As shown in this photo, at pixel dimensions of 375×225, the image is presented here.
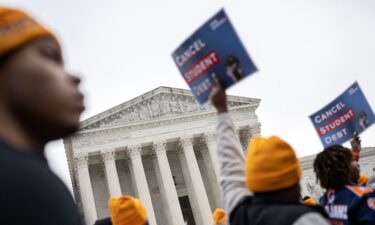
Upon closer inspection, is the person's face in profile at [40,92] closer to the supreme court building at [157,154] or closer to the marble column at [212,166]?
the supreme court building at [157,154]

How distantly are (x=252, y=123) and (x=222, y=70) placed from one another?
3753 cm

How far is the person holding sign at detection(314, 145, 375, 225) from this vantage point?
372 centimetres

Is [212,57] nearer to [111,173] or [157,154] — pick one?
[111,173]

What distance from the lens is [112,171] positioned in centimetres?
3516

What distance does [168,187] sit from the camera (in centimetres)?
3553

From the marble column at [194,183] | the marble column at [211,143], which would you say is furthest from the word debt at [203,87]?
the marble column at [211,143]

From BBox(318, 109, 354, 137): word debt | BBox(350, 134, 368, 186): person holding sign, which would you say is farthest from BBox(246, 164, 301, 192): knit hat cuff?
BBox(318, 109, 354, 137): word debt

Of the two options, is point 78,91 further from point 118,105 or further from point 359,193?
point 118,105

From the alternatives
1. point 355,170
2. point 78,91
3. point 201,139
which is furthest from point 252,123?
point 78,91

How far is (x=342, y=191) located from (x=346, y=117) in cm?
432

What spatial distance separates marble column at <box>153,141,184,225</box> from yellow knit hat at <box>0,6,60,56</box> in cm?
3408

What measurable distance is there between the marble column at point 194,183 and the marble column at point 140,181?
4248 mm

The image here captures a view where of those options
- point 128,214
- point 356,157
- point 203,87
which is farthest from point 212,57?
point 356,157

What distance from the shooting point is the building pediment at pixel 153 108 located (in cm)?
3773
